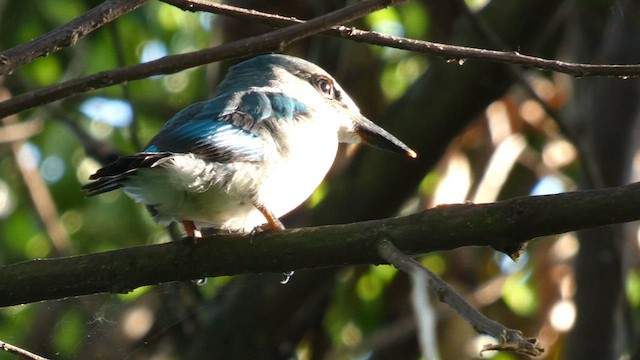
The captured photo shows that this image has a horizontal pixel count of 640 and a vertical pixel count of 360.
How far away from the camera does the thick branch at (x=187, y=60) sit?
2.40 metres

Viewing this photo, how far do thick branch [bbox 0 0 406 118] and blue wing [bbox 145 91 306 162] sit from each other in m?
1.06

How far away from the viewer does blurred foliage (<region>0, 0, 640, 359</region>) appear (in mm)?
6016

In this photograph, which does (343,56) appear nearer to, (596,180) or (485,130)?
(485,130)

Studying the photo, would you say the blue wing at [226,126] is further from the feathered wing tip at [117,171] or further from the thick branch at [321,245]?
the thick branch at [321,245]

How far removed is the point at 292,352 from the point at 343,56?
5.73 ft

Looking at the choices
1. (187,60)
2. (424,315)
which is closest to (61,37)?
(187,60)

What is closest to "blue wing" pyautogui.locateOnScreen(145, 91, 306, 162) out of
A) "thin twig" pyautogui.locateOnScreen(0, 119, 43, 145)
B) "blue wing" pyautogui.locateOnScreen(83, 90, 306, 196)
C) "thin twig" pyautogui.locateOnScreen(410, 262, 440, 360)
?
"blue wing" pyautogui.locateOnScreen(83, 90, 306, 196)

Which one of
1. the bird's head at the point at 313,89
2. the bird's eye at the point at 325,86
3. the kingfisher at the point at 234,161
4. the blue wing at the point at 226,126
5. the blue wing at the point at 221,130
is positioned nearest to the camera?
the blue wing at the point at 221,130

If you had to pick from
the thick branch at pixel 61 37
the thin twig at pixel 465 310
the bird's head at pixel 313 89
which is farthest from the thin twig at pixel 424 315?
the bird's head at pixel 313 89

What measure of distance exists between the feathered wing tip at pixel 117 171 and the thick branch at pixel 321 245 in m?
0.20

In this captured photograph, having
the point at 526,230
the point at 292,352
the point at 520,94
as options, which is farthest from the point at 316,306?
the point at 526,230

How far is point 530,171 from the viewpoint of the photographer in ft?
21.7

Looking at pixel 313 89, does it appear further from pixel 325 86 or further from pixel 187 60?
pixel 187 60

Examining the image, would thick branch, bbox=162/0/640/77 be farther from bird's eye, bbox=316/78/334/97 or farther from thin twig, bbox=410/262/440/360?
bird's eye, bbox=316/78/334/97
